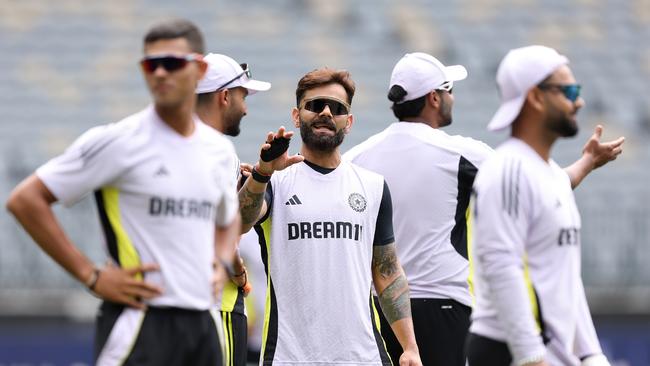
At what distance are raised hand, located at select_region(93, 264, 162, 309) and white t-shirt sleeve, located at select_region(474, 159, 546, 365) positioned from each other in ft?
4.28

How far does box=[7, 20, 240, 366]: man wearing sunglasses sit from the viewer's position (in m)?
5.09

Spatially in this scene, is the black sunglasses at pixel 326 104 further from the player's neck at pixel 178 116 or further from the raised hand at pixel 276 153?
the player's neck at pixel 178 116

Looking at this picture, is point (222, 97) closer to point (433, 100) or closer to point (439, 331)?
point (433, 100)

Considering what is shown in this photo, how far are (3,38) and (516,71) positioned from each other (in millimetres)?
15721

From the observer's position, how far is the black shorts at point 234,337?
7.29 meters

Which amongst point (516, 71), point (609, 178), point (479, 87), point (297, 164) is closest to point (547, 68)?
point (516, 71)

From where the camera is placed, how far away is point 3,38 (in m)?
20.0

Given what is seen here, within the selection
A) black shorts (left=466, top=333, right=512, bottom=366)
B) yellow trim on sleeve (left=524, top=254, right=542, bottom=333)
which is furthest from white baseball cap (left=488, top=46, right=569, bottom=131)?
black shorts (left=466, top=333, right=512, bottom=366)

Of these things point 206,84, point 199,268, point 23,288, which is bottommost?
point 23,288

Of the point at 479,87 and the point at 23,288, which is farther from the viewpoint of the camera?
the point at 479,87

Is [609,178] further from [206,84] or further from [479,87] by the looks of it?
[206,84]

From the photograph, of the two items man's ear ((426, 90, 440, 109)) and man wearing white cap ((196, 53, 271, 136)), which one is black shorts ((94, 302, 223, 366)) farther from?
man's ear ((426, 90, 440, 109))

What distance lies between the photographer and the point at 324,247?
687 cm

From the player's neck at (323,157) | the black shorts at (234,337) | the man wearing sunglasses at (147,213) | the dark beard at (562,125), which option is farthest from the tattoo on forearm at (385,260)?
the man wearing sunglasses at (147,213)
